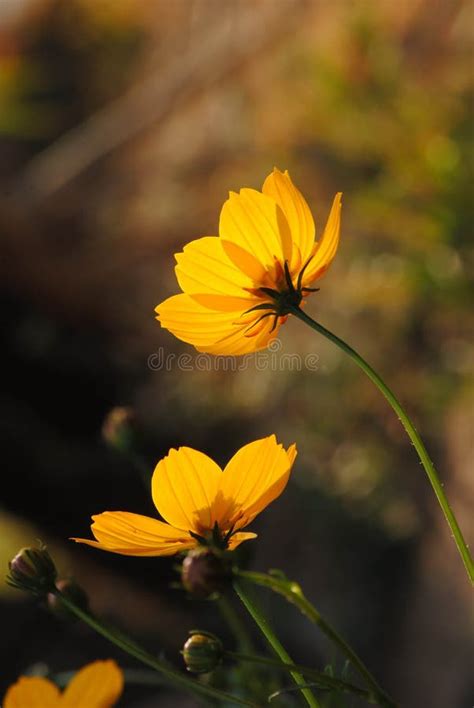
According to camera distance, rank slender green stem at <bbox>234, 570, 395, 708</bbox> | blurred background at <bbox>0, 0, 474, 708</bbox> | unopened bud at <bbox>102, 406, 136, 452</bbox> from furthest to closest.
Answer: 1. blurred background at <bbox>0, 0, 474, 708</bbox>
2. unopened bud at <bbox>102, 406, 136, 452</bbox>
3. slender green stem at <bbox>234, 570, 395, 708</bbox>

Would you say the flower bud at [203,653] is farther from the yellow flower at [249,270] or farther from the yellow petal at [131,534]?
the yellow flower at [249,270]

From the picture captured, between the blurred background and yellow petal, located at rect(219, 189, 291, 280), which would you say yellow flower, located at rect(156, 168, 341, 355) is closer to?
yellow petal, located at rect(219, 189, 291, 280)

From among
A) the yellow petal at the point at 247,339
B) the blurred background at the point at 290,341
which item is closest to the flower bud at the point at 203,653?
the yellow petal at the point at 247,339

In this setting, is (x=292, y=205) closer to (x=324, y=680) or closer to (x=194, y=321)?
(x=194, y=321)

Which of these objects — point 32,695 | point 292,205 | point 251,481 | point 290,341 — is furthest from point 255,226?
point 290,341

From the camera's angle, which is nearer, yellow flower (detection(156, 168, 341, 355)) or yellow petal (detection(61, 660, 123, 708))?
yellow petal (detection(61, 660, 123, 708))

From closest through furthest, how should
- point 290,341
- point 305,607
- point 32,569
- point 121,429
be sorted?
point 305,607
point 32,569
point 121,429
point 290,341

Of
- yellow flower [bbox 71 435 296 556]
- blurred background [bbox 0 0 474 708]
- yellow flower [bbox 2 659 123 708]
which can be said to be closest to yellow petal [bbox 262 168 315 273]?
yellow flower [bbox 71 435 296 556]
